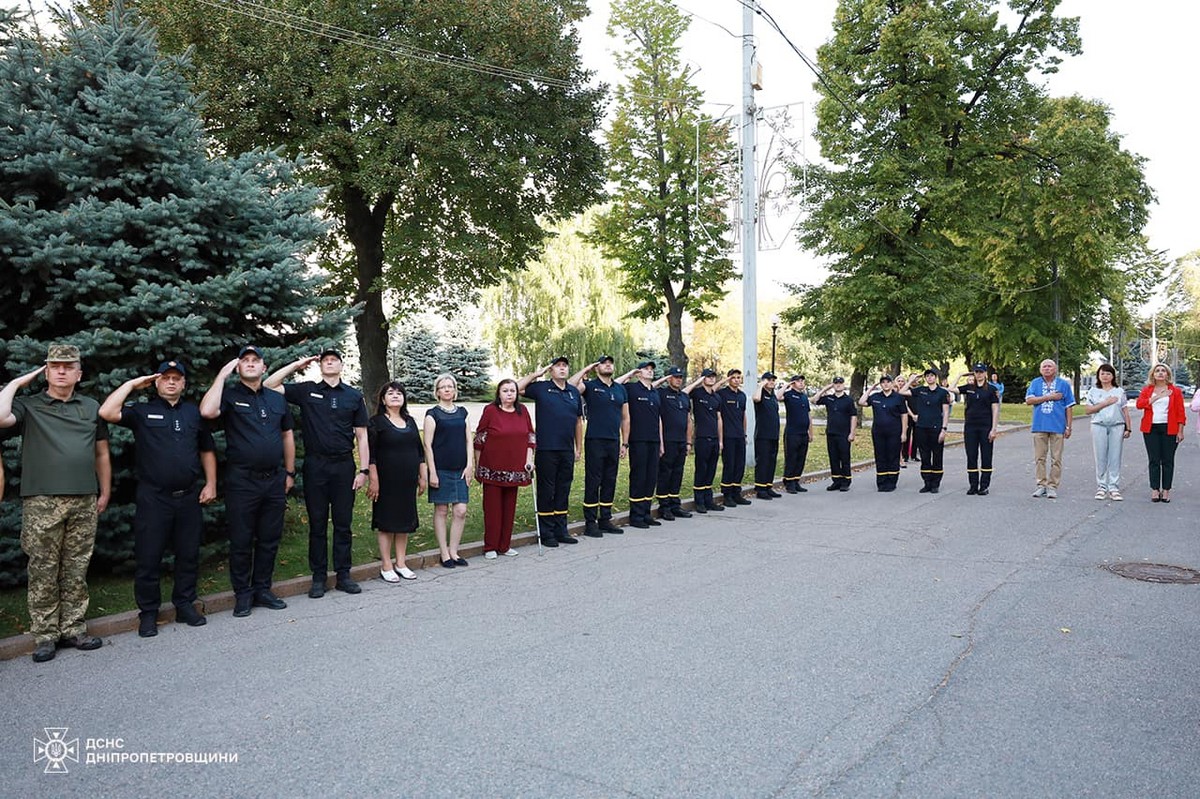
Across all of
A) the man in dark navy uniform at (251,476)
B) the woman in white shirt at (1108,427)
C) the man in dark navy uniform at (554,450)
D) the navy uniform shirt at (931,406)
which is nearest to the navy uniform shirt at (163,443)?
the man in dark navy uniform at (251,476)

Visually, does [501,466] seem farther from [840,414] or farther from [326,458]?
[840,414]

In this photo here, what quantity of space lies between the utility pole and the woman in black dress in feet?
32.0

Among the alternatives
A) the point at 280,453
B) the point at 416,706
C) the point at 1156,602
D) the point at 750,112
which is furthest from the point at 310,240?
the point at 750,112

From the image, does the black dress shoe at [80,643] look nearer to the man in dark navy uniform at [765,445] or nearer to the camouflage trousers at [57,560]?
the camouflage trousers at [57,560]

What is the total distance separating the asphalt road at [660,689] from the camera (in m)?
3.58

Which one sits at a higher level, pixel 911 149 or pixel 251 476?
pixel 911 149

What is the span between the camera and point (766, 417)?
1335 cm

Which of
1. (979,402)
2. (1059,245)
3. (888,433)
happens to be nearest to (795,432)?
(888,433)

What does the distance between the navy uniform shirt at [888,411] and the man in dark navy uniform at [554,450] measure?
21.5 feet

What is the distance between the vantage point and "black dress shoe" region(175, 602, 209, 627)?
602 centimetres

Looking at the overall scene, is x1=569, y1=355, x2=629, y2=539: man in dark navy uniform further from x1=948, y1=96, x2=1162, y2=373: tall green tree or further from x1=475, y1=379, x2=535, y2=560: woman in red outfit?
x1=948, y1=96, x2=1162, y2=373: tall green tree

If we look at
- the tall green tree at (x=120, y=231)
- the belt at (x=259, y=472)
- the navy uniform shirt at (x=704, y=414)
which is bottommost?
the belt at (x=259, y=472)

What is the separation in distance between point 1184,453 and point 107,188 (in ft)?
70.7

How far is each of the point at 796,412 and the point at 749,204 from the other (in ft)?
15.0
